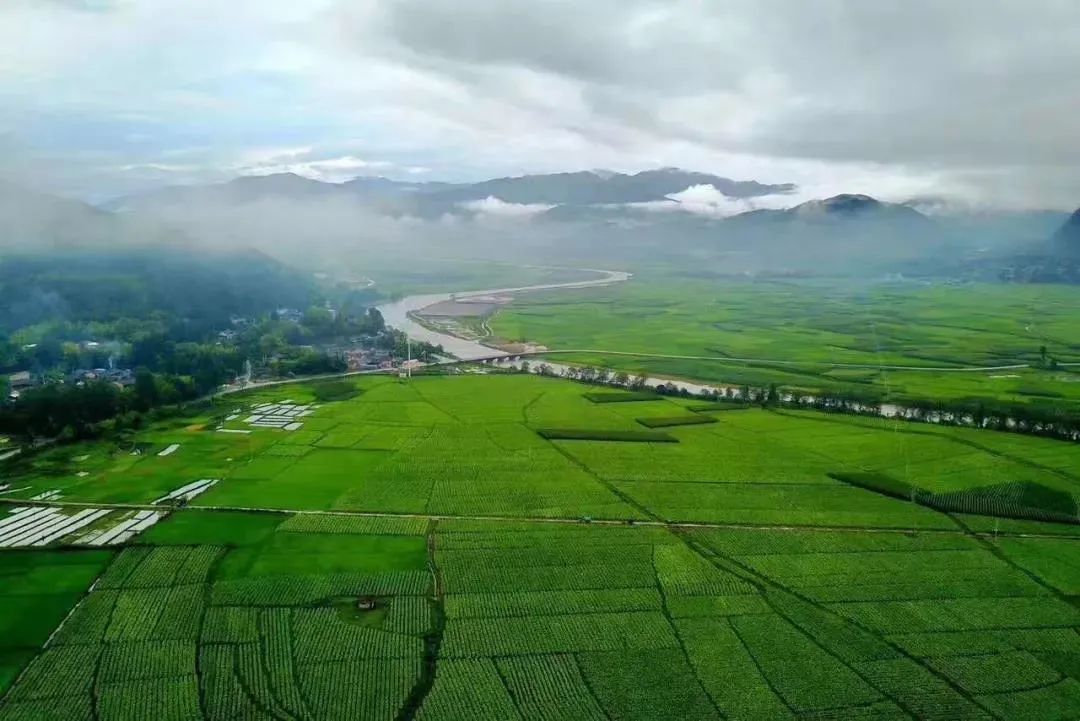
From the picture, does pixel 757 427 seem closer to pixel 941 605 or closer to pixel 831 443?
pixel 831 443

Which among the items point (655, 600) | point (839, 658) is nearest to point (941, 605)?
point (839, 658)

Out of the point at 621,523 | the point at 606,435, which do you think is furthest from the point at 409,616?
the point at 606,435

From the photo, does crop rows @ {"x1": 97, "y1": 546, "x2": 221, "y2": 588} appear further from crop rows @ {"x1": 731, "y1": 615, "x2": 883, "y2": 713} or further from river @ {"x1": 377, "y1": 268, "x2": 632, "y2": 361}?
river @ {"x1": 377, "y1": 268, "x2": 632, "y2": 361}

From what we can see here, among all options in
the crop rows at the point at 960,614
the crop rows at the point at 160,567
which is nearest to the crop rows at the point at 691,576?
the crop rows at the point at 960,614

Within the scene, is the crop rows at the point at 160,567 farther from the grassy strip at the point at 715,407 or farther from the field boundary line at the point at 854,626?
the grassy strip at the point at 715,407

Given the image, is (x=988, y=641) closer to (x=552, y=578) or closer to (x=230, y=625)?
(x=552, y=578)

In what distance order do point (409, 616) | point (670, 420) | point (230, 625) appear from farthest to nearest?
point (670, 420) < point (409, 616) < point (230, 625)
